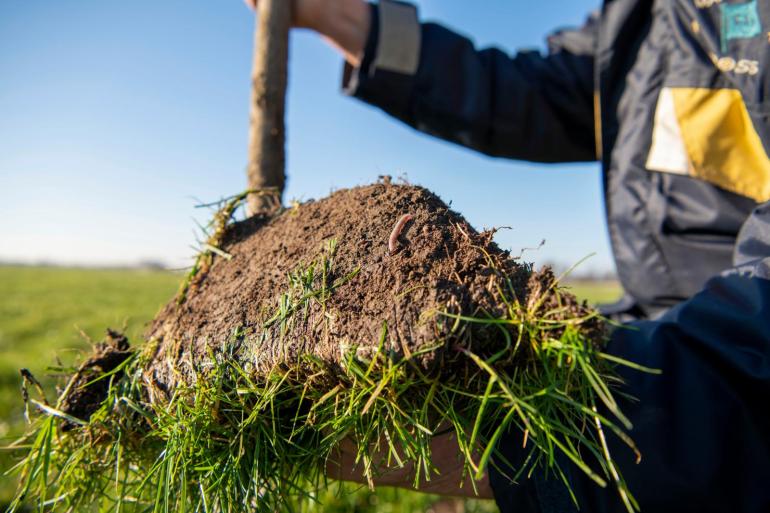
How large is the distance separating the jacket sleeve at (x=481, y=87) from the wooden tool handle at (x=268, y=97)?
2.58 ft

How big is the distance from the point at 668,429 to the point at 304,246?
3.73ft

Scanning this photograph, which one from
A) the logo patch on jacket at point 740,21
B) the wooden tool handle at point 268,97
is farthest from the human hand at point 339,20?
the logo patch on jacket at point 740,21

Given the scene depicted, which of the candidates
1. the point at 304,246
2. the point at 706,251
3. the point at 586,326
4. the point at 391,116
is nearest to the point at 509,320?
the point at 586,326

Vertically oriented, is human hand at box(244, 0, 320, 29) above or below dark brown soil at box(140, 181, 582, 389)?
above

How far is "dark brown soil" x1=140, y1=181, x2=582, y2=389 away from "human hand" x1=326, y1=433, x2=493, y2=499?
350 mm

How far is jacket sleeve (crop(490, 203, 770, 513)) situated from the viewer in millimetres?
1183

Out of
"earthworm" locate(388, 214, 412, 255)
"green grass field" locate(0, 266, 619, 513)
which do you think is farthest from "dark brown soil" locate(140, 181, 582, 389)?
"green grass field" locate(0, 266, 619, 513)

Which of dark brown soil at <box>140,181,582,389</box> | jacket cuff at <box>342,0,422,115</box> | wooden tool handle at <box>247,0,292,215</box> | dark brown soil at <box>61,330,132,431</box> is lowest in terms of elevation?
dark brown soil at <box>61,330,132,431</box>

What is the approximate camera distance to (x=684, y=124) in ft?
6.41

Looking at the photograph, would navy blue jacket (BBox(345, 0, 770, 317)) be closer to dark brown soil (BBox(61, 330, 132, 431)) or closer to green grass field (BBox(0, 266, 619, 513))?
green grass field (BBox(0, 266, 619, 513))

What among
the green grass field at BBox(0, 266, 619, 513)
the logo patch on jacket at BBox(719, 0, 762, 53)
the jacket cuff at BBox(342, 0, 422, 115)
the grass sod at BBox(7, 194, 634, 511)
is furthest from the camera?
the green grass field at BBox(0, 266, 619, 513)

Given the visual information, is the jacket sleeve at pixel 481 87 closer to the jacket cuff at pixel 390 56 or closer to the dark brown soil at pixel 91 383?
the jacket cuff at pixel 390 56

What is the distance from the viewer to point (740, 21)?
5.78 ft

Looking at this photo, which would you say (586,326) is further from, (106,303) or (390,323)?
(106,303)
